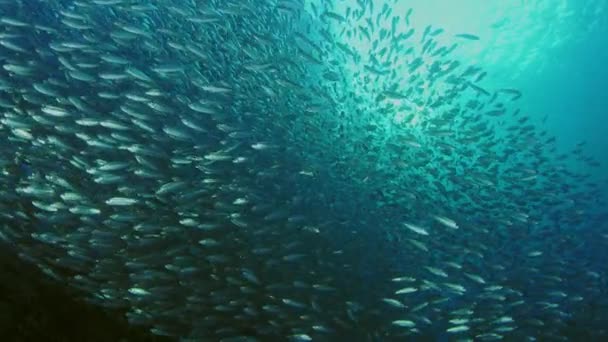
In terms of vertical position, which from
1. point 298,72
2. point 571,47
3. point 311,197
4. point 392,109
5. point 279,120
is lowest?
point 311,197

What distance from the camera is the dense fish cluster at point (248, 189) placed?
7.38 m

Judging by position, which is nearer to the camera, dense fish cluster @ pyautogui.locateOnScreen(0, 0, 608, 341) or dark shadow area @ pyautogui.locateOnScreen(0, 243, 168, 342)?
dense fish cluster @ pyautogui.locateOnScreen(0, 0, 608, 341)

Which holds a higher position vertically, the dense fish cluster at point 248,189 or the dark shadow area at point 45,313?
the dense fish cluster at point 248,189

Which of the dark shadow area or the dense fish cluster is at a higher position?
the dense fish cluster

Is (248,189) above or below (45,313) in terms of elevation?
above

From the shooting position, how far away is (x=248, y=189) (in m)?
8.51

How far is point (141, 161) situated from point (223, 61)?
2.43 meters

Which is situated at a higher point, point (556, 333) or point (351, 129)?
point (351, 129)

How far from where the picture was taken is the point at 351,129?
10.5 meters

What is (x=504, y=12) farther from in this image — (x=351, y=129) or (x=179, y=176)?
(x=179, y=176)

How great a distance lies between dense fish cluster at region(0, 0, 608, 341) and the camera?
738 cm

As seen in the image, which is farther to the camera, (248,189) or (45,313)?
(45,313)

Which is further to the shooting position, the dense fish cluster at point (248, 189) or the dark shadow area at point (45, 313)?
the dark shadow area at point (45, 313)

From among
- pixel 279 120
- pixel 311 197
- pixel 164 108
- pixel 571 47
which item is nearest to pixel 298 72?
pixel 279 120
